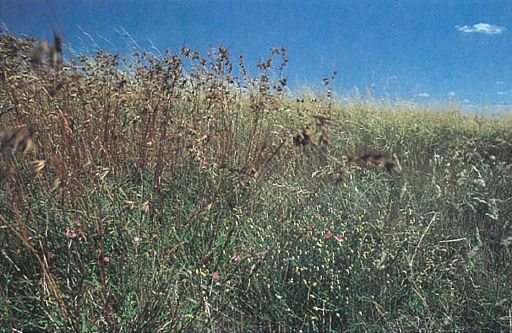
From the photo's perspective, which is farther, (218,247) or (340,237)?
(218,247)

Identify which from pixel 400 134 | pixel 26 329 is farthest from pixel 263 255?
pixel 400 134

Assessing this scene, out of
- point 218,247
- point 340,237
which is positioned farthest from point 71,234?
point 340,237

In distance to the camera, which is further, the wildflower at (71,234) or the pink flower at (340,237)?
the pink flower at (340,237)

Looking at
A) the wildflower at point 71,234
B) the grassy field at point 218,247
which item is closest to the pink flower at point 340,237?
the grassy field at point 218,247

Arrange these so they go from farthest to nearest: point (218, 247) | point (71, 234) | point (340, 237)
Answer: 1. point (218, 247)
2. point (340, 237)
3. point (71, 234)

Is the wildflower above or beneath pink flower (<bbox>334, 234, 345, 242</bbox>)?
above

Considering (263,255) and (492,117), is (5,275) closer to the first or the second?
(263,255)

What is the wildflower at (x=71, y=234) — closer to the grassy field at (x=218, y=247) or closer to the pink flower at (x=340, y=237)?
the grassy field at (x=218, y=247)

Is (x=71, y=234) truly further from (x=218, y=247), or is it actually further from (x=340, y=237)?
(x=340, y=237)

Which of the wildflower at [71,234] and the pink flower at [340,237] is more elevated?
the wildflower at [71,234]

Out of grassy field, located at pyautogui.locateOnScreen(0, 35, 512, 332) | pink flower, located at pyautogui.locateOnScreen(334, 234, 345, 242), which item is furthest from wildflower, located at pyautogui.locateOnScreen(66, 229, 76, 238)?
pink flower, located at pyautogui.locateOnScreen(334, 234, 345, 242)

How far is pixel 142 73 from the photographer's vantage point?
4.70m

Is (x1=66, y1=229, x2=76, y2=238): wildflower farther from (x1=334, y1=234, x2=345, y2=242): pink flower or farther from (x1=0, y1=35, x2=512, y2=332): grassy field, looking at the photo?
(x1=334, y1=234, x2=345, y2=242): pink flower

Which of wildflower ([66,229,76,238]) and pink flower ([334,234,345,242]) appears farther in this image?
pink flower ([334,234,345,242])
